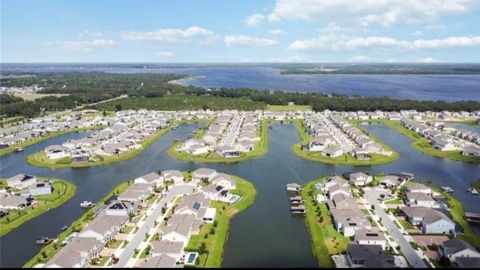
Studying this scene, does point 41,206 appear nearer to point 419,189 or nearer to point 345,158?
point 419,189

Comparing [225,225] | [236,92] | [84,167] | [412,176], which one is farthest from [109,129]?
[236,92]

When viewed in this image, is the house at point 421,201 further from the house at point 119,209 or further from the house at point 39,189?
the house at point 39,189

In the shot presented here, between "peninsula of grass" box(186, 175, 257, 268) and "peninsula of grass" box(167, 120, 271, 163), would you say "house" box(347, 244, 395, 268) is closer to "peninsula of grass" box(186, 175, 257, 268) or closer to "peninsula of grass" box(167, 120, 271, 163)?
"peninsula of grass" box(186, 175, 257, 268)

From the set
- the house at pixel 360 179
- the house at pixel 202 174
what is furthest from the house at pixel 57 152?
the house at pixel 360 179

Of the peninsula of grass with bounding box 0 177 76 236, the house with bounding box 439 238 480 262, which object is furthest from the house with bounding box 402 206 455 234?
the peninsula of grass with bounding box 0 177 76 236

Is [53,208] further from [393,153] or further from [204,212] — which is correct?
[393,153]

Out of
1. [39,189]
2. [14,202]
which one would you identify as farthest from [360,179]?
[14,202]
